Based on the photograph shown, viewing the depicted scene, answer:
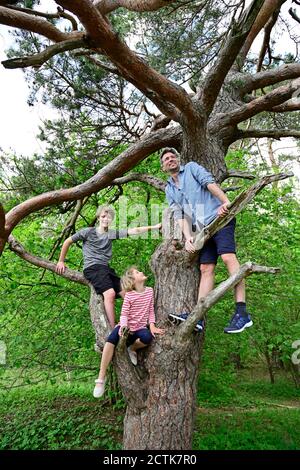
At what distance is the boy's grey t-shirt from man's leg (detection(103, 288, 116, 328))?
39cm

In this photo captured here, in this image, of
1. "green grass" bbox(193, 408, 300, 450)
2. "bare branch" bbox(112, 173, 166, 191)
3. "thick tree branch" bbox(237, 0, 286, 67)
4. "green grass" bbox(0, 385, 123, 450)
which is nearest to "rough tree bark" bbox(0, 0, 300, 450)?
"bare branch" bbox(112, 173, 166, 191)


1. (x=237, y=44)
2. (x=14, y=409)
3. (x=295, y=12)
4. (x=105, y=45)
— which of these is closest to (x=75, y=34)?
(x=105, y=45)

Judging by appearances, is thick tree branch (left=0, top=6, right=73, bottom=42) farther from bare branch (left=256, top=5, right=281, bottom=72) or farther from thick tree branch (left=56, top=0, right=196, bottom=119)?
bare branch (left=256, top=5, right=281, bottom=72)

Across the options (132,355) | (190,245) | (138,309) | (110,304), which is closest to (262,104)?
(190,245)

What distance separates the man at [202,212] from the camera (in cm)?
339

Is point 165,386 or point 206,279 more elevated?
point 206,279

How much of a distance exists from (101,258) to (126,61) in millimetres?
1992

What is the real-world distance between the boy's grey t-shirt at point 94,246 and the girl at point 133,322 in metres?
0.62

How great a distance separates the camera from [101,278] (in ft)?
13.1

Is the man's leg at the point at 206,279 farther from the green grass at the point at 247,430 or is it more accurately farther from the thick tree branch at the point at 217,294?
the green grass at the point at 247,430

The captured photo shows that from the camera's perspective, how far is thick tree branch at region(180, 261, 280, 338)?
2.82 meters

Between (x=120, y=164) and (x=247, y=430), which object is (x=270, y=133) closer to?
(x=120, y=164)
